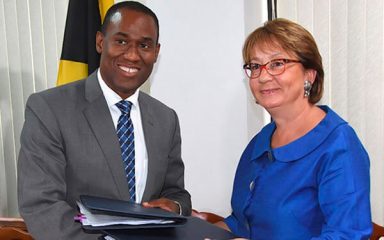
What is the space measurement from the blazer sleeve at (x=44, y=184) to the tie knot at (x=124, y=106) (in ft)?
0.88

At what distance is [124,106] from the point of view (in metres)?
1.60

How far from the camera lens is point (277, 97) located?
141 cm

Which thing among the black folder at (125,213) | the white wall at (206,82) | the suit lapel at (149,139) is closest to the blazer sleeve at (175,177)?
the suit lapel at (149,139)

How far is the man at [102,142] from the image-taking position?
134cm

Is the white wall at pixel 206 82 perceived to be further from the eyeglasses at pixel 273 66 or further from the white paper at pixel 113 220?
the white paper at pixel 113 220

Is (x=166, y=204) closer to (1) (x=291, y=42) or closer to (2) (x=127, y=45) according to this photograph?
(2) (x=127, y=45)

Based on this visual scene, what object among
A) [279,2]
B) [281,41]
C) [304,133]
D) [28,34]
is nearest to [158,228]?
[304,133]

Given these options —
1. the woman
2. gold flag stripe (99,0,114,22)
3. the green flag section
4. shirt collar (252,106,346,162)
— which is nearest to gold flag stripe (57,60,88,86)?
the green flag section

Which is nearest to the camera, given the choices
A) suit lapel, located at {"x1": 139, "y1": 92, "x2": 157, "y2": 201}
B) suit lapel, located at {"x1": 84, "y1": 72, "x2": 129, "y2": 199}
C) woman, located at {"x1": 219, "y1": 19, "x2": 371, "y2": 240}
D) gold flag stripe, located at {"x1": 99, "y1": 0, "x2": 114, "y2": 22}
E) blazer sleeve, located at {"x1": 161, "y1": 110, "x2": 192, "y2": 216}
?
woman, located at {"x1": 219, "y1": 19, "x2": 371, "y2": 240}

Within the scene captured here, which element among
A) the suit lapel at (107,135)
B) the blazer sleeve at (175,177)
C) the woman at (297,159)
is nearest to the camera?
the woman at (297,159)

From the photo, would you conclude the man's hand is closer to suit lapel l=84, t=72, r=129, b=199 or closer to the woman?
suit lapel l=84, t=72, r=129, b=199

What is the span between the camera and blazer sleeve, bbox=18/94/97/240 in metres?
1.32

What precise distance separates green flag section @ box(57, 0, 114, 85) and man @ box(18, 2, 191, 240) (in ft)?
3.12

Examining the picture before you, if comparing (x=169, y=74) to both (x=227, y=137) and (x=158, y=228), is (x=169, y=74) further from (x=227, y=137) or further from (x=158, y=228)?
(x=158, y=228)
